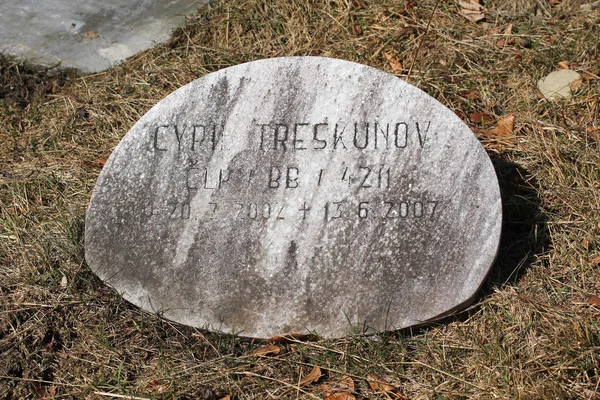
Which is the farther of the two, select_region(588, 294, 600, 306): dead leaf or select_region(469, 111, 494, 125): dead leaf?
select_region(469, 111, 494, 125): dead leaf

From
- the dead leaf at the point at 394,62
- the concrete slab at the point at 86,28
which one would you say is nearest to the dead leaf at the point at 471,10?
the dead leaf at the point at 394,62

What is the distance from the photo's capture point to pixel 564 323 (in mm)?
3109

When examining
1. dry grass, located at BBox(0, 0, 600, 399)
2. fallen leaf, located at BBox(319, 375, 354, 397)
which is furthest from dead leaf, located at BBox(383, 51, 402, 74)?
fallen leaf, located at BBox(319, 375, 354, 397)

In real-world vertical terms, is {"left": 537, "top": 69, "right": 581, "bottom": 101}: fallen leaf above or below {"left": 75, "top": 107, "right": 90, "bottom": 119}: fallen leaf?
above

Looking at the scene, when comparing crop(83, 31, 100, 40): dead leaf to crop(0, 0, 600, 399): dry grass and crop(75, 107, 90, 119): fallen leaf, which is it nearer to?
crop(0, 0, 600, 399): dry grass

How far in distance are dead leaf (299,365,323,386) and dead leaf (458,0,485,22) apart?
2.57m

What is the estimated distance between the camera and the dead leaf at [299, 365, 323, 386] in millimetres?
3047

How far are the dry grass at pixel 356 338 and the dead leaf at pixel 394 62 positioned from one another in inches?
1.4

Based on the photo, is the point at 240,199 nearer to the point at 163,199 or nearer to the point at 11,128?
the point at 163,199

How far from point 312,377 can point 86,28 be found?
2.95 metres

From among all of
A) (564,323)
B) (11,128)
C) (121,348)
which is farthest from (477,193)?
(11,128)

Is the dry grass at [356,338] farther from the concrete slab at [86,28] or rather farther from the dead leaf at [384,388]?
the concrete slab at [86,28]

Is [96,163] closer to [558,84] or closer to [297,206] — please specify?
[297,206]

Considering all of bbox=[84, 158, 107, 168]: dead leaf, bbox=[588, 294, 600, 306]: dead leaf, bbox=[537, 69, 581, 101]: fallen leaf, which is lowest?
bbox=[588, 294, 600, 306]: dead leaf
